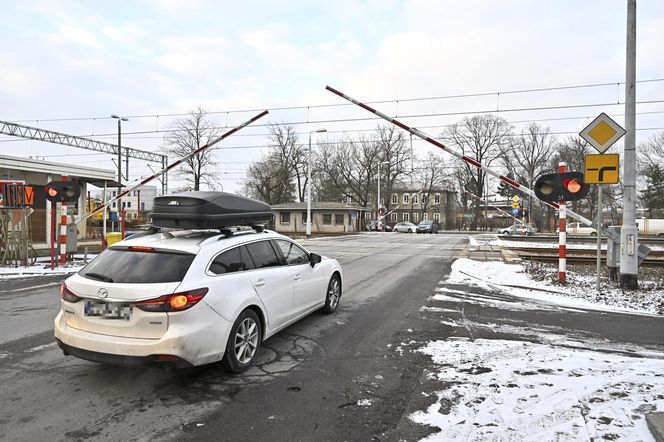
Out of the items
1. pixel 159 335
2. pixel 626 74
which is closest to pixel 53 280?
pixel 159 335

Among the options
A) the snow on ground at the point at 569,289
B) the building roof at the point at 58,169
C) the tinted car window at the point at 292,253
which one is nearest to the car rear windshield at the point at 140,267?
the tinted car window at the point at 292,253

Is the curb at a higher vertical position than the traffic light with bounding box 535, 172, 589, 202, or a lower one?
lower

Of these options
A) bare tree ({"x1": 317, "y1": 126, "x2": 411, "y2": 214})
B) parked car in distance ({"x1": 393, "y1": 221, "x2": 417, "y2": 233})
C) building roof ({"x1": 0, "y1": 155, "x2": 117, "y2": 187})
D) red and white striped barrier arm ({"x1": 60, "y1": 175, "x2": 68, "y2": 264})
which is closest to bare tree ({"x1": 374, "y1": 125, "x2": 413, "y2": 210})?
bare tree ({"x1": 317, "y1": 126, "x2": 411, "y2": 214})

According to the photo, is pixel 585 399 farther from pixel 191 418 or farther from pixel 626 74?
pixel 626 74

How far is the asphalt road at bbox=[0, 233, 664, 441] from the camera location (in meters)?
3.17

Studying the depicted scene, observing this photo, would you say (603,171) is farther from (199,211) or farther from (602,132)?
(199,211)

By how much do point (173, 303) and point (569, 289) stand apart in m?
8.23

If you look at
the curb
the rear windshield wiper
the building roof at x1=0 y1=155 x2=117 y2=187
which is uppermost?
the building roof at x1=0 y1=155 x2=117 y2=187

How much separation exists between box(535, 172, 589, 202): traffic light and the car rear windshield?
7721mm

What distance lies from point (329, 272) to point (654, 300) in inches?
238

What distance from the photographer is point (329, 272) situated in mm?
6664

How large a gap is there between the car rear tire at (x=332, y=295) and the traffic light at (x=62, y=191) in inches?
346

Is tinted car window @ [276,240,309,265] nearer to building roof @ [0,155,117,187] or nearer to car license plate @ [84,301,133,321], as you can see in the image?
car license plate @ [84,301,133,321]

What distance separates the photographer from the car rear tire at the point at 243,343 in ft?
13.4
